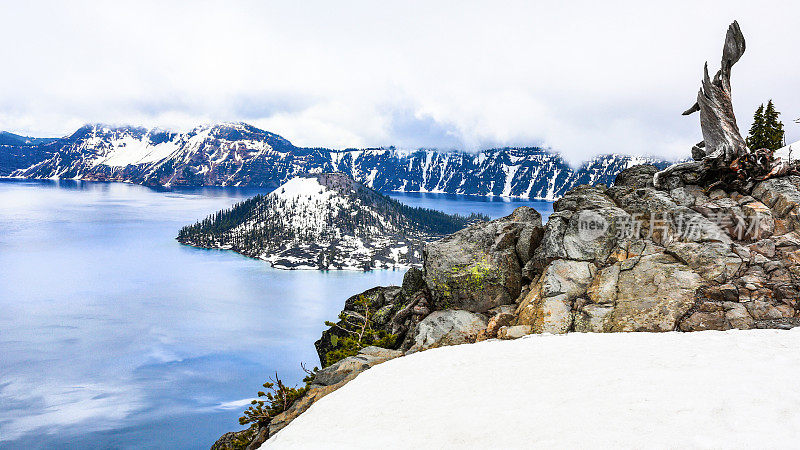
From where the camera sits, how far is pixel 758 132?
54.9 m

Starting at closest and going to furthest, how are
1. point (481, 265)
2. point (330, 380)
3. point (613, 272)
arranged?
point (330, 380), point (613, 272), point (481, 265)

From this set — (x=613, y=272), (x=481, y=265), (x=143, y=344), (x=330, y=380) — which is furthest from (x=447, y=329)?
(x=143, y=344)

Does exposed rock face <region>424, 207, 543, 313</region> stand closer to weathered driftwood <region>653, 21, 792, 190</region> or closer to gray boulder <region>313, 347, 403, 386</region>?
gray boulder <region>313, 347, 403, 386</region>

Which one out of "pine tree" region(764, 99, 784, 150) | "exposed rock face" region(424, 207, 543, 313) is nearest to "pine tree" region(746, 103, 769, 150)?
"pine tree" region(764, 99, 784, 150)

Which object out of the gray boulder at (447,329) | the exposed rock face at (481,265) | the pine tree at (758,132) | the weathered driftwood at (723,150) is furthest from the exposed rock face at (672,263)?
the pine tree at (758,132)

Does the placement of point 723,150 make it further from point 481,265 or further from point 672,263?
point 481,265

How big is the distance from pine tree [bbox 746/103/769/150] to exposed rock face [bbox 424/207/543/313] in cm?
5755

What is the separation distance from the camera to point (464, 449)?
23.0 ft

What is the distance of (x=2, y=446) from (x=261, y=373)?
43282 mm

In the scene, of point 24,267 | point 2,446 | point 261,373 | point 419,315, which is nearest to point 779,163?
point 419,315

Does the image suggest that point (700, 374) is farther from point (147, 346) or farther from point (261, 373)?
point (147, 346)

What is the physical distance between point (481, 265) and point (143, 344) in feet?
367

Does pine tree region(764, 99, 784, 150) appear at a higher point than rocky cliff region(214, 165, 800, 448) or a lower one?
higher

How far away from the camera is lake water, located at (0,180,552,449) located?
228ft
